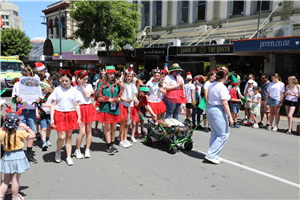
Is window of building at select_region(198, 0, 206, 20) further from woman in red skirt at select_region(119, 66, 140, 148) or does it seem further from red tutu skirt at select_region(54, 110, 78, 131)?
red tutu skirt at select_region(54, 110, 78, 131)

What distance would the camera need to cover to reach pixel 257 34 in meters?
14.6

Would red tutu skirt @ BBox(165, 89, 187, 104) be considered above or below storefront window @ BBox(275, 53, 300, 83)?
below

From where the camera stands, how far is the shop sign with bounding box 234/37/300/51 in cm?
1030

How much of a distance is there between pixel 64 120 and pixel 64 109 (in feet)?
0.71

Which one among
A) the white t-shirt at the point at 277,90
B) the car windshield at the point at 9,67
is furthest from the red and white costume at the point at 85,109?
the car windshield at the point at 9,67

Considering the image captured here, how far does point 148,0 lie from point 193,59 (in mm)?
8253

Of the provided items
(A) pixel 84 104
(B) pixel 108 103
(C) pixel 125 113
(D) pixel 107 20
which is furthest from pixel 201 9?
(A) pixel 84 104

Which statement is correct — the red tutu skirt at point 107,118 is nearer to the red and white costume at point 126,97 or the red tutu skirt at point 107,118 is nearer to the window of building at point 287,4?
the red and white costume at point 126,97

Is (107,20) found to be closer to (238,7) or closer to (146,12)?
(146,12)

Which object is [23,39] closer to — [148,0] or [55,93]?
[148,0]

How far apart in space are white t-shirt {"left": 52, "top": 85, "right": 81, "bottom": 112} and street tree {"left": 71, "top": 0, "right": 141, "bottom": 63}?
13124mm

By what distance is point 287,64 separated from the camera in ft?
43.2

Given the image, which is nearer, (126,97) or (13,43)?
(126,97)

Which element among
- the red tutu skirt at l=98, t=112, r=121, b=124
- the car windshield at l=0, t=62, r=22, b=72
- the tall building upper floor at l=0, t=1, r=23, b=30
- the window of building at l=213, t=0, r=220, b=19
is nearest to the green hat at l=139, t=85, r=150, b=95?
the red tutu skirt at l=98, t=112, r=121, b=124
